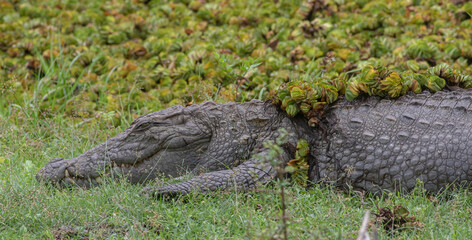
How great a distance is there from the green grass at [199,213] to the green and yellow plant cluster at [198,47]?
1642 millimetres

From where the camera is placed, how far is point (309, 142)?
4434mm

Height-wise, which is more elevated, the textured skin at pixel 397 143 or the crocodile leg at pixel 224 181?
the textured skin at pixel 397 143

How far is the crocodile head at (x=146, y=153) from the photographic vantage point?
4.43m

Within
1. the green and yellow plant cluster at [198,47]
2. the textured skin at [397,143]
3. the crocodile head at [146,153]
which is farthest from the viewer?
the green and yellow plant cluster at [198,47]

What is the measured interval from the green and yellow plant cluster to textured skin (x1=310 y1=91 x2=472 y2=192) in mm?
1197

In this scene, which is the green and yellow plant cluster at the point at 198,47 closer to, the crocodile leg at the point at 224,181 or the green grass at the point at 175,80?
the green grass at the point at 175,80

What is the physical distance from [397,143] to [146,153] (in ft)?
6.68

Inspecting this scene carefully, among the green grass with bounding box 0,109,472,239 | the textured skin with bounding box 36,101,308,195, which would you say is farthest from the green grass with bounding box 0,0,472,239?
the textured skin with bounding box 36,101,308,195

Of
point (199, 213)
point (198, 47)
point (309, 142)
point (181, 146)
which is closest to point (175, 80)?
point (198, 47)

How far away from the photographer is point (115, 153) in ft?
14.7

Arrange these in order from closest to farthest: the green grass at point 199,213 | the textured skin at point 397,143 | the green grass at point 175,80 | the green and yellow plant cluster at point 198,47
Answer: the green grass at point 199,213 → the green grass at point 175,80 → the textured skin at point 397,143 → the green and yellow plant cluster at point 198,47

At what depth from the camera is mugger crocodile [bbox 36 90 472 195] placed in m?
4.11

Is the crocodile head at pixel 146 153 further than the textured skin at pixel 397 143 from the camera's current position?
Yes

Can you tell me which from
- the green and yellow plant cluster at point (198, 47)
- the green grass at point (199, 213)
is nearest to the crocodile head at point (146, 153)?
the green grass at point (199, 213)
